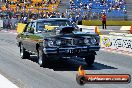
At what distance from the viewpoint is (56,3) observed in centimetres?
6028

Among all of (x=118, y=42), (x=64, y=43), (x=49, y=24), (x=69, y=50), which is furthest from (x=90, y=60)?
(x=118, y=42)

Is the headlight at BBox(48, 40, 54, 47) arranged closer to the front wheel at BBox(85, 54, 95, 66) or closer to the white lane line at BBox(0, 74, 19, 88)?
the front wheel at BBox(85, 54, 95, 66)

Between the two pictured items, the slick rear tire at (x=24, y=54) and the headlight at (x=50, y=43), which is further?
the slick rear tire at (x=24, y=54)

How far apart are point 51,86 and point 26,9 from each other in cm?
4814

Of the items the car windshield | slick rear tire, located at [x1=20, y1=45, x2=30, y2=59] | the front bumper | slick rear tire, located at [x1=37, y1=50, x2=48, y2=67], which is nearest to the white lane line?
the front bumper

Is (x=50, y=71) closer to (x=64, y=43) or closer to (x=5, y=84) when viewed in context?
(x=64, y=43)

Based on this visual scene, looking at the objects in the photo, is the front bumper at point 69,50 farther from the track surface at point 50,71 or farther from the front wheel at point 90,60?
the front wheel at point 90,60

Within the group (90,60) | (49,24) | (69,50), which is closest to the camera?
(69,50)

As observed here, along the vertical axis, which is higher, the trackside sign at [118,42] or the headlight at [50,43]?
the headlight at [50,43]

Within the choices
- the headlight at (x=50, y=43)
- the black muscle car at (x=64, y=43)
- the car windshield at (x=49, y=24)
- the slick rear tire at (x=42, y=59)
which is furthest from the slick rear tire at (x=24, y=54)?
the headlight at (x=50, y=43)

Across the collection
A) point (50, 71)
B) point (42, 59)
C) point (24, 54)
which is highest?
point (42, 59)

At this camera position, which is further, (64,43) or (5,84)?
(64,43)

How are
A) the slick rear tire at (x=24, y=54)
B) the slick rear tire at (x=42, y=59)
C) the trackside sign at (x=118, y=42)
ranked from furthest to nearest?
the trackside sign at (x=118, y=42) < the slick rear tire at (x=24, y=54) < the slick rear tire at (x=42, y=59)

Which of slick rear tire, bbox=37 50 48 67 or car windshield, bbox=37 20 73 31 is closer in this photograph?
slick rear tire, bbox=37 50 48 67
